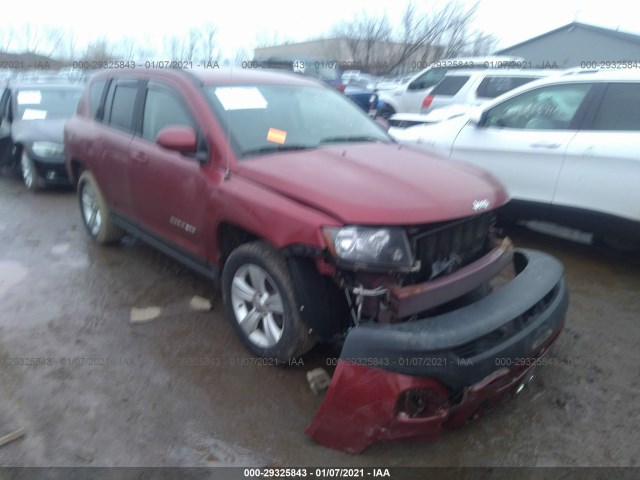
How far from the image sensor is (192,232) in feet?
12.3

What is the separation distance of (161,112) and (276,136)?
1143mm

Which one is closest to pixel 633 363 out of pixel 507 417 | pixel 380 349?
pixel 507 417

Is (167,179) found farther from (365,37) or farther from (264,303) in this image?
(365,37)

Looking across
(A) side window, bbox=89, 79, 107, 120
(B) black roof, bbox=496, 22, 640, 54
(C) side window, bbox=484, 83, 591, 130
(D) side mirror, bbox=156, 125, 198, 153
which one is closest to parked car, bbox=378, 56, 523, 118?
(C) side window, bbox=484, 83, 591, 130

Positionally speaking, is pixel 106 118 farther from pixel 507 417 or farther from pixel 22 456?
pixel 507 417

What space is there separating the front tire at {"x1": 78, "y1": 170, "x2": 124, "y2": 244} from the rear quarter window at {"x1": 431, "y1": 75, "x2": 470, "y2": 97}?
291 inches

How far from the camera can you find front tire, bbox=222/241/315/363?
9.82 feet

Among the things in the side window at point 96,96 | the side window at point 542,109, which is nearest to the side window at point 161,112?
the side window at point 96,96

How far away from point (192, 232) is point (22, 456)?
1676 mm

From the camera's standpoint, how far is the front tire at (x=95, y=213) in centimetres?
518

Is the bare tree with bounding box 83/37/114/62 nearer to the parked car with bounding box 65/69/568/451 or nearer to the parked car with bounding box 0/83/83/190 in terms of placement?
the parked car with bounding box 0/83/83/190

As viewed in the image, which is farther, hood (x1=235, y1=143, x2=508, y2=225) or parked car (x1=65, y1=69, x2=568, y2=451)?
hood (x1=235, y1=143, x2=508, y2=225)

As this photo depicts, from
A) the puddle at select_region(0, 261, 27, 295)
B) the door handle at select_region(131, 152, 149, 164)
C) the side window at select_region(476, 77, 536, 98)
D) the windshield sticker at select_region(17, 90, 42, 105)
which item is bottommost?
the puddle at select_region(0, 261, 27, 295)

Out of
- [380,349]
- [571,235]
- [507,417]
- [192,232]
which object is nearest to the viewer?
[380,349]
